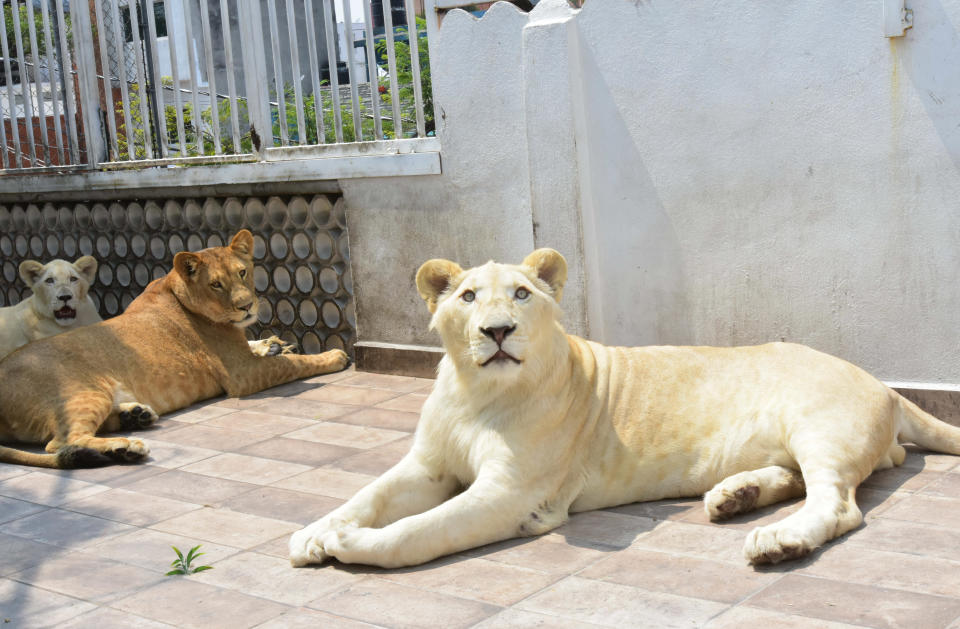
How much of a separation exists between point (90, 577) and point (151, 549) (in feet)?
1.09

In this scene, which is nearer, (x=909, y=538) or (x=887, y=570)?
(x=887, y=570)

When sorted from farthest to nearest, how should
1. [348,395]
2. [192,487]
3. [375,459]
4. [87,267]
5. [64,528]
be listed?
1. [87,267]
2. [348,395]
3. [375,459]
4. [192,487]
5. [64,528]

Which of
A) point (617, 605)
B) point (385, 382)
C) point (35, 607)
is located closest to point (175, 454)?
point (385, 382)

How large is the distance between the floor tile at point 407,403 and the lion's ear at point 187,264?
1.61m

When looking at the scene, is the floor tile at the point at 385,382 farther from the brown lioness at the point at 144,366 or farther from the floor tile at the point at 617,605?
the floor tile at the point at 617,605

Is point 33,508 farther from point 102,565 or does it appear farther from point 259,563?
point 259,563

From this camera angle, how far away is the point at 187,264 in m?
7.14

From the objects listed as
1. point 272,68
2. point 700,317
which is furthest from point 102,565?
point 272,68

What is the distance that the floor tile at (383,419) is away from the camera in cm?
618

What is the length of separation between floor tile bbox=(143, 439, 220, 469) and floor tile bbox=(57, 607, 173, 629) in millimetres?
1995

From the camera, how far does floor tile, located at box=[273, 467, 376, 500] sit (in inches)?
197

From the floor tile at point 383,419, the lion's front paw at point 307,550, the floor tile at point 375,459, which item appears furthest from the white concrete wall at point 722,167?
the lion's front paw at point 307,550

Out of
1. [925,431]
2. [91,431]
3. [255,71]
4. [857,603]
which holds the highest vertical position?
[255,71]

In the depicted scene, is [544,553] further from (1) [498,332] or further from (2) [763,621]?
(2) [763,621]
